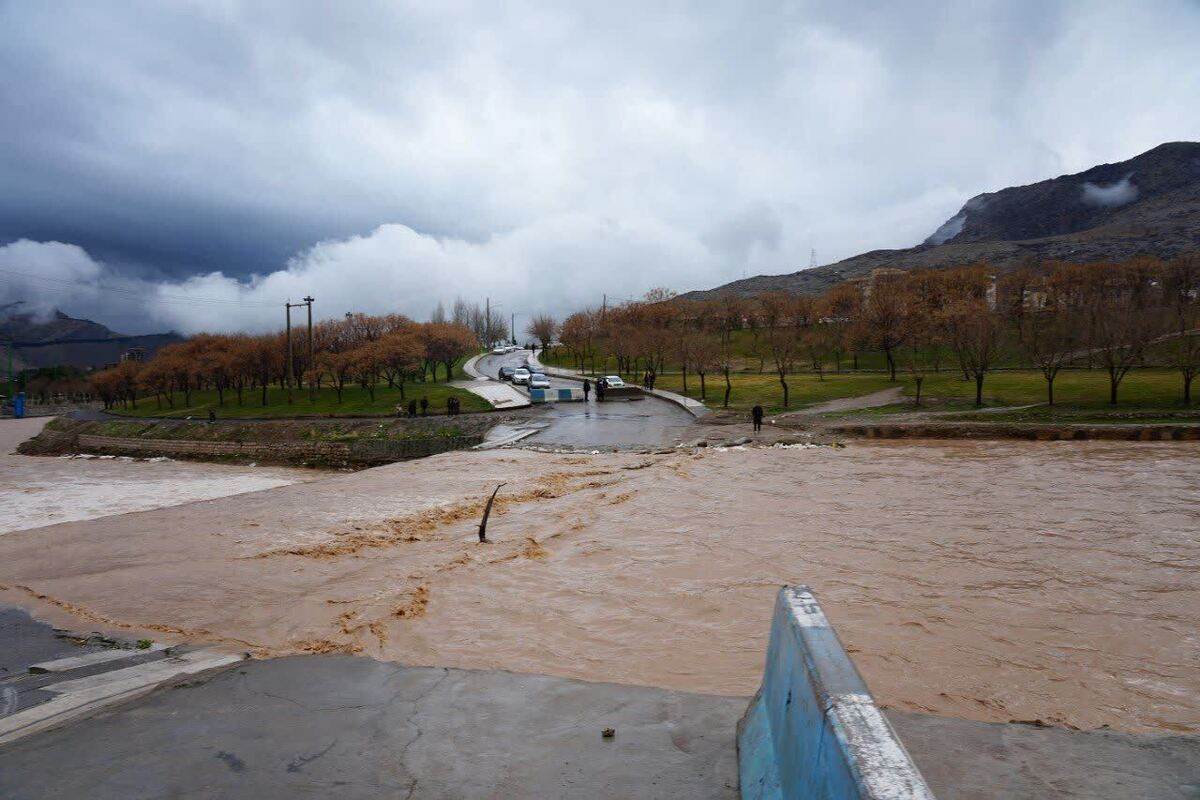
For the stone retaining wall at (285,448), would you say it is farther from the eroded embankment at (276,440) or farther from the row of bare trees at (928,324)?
the row of bare trees at (928,324)

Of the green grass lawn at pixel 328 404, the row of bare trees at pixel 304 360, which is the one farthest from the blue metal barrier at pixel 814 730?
the row of bare trees at pixel 304 360

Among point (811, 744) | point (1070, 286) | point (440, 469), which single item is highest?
point (1070, 286)

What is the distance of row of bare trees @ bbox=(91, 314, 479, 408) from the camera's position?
173 ft

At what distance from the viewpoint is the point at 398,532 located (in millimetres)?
13594

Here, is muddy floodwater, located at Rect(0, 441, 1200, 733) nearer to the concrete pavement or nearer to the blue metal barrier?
the concrete pavement

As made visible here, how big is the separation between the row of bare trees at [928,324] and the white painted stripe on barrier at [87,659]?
36693 millimetres

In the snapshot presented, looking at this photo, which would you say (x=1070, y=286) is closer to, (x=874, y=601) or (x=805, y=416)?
(x=805, y=416)

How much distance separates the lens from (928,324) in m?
62.7

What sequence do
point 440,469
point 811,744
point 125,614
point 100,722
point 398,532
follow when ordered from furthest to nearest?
point 440,469 → point 398,532 → point 125,614 → point 100,722 → point 811,744

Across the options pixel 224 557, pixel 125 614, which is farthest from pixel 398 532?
pixel 125 614

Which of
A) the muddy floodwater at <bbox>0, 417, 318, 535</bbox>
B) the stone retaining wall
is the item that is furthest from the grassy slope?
the muddy floodwater at <bbox>0, 417, 318, 535</bbox>

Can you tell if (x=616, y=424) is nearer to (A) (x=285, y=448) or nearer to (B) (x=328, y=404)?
(A) (x=285, y=448)

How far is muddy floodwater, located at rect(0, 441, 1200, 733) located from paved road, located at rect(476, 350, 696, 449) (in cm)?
876

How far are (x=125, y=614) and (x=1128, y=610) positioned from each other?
493 inches
